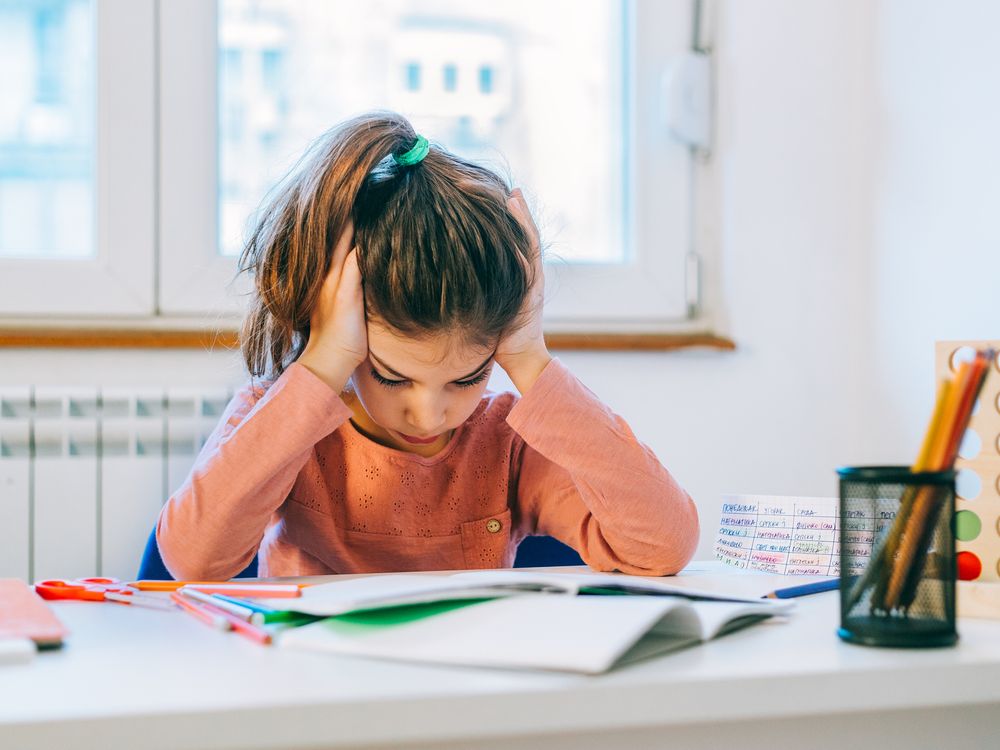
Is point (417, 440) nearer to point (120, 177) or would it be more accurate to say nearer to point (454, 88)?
point (120, 177)

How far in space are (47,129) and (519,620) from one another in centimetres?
147

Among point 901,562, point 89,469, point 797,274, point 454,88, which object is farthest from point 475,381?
point 797,274

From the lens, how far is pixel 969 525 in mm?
780

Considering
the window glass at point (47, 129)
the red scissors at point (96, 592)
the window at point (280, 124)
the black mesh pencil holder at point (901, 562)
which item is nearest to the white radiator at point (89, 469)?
the window at point (280, 124)

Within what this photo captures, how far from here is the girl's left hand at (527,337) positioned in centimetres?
98

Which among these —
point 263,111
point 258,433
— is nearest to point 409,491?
point 258,433

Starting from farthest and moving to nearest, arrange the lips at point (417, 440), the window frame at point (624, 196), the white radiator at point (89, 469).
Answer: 1. the window frame at point (624, 196)
2. the white radiator at point (89, 469)
3. the lips at point (417, 440)

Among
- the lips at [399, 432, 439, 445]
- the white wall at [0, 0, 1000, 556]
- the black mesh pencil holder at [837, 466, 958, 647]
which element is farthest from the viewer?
the white wall at [0, 0, 1000, 556]

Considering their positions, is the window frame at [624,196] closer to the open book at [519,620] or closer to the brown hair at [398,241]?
the brown hair at [398,241]

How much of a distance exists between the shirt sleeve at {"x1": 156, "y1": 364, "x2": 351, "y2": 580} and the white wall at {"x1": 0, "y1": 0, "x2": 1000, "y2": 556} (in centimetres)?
100

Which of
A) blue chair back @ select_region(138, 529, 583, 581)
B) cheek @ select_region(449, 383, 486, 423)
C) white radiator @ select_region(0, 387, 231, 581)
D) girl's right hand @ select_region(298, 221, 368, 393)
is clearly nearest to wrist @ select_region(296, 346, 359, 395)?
girl's right hand @ select_region(298, 221, 368, 393)

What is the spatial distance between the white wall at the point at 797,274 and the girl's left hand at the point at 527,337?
34.3 inches

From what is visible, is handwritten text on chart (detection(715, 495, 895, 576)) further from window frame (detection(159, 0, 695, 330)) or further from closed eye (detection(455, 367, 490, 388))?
window frame (detection(159, 0, 695, 330))

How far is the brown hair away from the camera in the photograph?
92 centimetres
